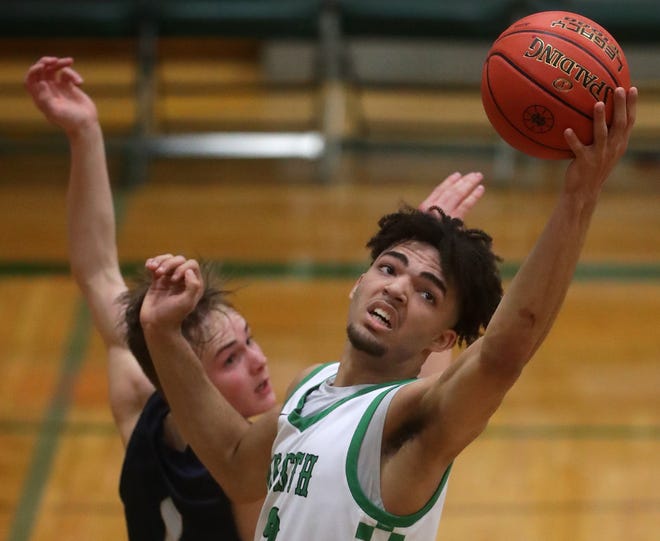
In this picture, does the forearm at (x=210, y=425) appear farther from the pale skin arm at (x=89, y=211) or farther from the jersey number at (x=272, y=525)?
the pale skin arm at (x=89, y=211)

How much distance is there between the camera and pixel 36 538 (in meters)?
5.68

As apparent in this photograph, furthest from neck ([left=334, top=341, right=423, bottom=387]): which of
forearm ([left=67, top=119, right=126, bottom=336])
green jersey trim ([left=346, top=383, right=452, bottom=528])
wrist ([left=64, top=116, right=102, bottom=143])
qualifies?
wrist ([left=64, top=116, right=102, bottom=143])

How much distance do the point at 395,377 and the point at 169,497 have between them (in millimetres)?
935

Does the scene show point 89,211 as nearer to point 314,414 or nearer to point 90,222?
point 90,222

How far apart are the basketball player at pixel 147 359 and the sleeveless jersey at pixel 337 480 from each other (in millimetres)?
313

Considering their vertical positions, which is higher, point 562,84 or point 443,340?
point 562,84

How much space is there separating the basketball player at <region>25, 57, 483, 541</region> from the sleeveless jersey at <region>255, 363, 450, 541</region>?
31 cm

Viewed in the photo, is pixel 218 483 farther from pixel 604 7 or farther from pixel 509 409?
pixel 604 7

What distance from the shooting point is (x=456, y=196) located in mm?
3639

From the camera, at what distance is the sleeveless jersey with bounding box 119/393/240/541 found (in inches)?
139

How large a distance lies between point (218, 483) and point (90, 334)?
14.3 feet

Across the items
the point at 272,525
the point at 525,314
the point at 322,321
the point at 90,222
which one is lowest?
the point at 272,525


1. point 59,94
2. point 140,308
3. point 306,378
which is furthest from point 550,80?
point 59,94

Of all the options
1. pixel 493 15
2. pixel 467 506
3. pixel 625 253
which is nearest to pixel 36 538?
pixel 467 506
